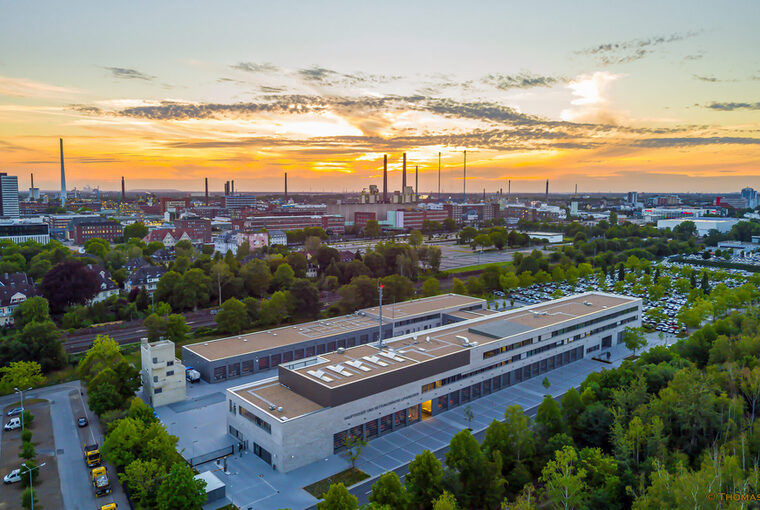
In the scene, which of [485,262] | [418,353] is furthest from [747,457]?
[485,262]

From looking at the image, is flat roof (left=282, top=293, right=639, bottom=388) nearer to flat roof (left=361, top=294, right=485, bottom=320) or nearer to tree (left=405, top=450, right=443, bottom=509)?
flat roof (left=361, top=294, right=485, bottom=320)

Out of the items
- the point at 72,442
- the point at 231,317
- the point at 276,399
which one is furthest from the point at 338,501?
the point at 231,317

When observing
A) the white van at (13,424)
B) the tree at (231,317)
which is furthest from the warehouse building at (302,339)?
the white van at (13,424)

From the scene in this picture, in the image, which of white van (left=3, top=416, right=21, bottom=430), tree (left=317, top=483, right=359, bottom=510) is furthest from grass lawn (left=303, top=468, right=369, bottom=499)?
white van (left=3, top=416, right=21, bottom=430)

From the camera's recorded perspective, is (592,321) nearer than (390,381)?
No

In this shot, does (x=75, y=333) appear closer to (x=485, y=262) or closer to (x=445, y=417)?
(x=445, y=417)

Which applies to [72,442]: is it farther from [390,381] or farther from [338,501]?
[390,381]
